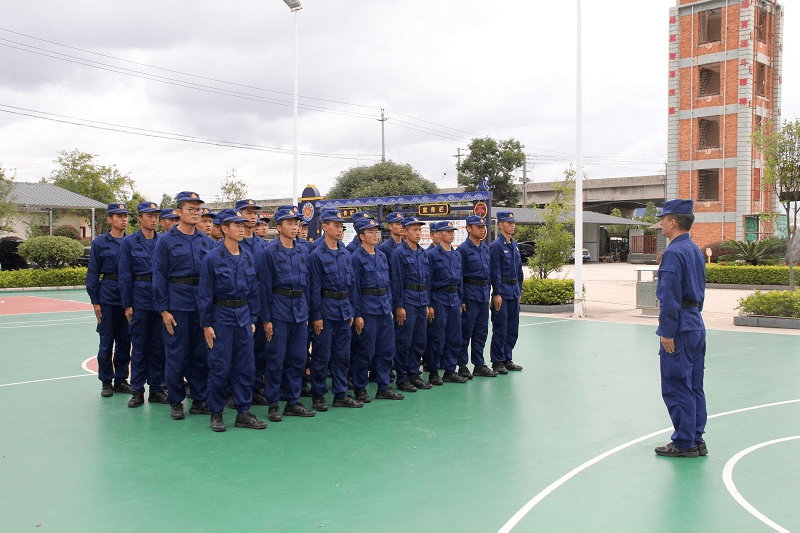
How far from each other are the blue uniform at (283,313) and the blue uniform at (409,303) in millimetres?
1376

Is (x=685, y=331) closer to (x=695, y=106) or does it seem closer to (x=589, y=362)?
(x=589, y=362)

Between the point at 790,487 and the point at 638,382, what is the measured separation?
131 inches

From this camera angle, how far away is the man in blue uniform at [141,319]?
6.85m

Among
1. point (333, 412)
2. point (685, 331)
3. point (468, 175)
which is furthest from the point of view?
point (468, 175)

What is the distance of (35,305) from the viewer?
1742cm

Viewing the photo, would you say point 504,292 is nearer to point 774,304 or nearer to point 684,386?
point 684,386

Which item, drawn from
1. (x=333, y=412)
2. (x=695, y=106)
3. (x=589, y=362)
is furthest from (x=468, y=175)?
(x=333, y=412)

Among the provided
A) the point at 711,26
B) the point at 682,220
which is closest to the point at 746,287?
the point at 711,26

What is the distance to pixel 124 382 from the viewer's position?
7.41 meters

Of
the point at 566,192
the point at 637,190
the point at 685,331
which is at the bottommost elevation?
the point at 685,331

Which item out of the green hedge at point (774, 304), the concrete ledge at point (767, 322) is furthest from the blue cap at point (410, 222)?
the green hedge at point (774, 304)

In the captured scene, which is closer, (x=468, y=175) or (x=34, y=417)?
(x=34, y=417)

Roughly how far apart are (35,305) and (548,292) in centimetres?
1282

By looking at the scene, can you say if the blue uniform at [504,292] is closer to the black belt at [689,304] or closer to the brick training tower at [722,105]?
the black belt at [689,304]
